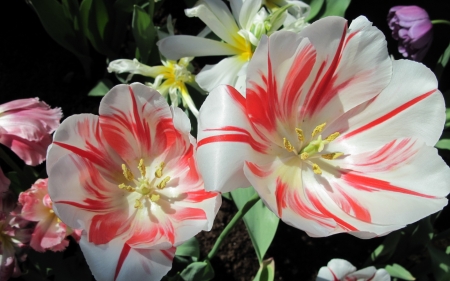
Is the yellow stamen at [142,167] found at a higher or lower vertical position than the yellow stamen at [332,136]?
lower

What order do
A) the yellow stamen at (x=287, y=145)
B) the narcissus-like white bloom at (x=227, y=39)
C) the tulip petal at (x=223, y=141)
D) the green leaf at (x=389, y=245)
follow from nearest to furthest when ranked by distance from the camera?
the tulip petal at (x=223, y=141) < the yellow stamen at (x=287, y=145) < the narcissus-like white bloom at (x=227, y=39) < the green leaf at (x=389, y=245)

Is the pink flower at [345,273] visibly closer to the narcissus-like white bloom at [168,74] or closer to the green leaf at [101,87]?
the narcissus-like white bloom at [168,74]

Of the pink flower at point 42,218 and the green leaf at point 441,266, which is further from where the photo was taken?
the green leaf at point 441,266

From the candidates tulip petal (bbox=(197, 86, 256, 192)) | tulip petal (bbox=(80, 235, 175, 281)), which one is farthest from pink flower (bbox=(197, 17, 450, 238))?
tulip petal (bbox=(80, 235, 175, 281))

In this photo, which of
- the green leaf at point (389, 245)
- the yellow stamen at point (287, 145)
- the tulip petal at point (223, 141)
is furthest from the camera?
the green leaf at point (389, 245)

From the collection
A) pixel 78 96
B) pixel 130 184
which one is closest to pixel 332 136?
pixel 130 184

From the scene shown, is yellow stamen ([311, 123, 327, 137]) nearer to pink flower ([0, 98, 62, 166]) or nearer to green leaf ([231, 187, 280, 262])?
green leaf ([231, 187, 280, 262])

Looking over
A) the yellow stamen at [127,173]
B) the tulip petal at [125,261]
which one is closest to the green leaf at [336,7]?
the yellow stamen at [127,173]
